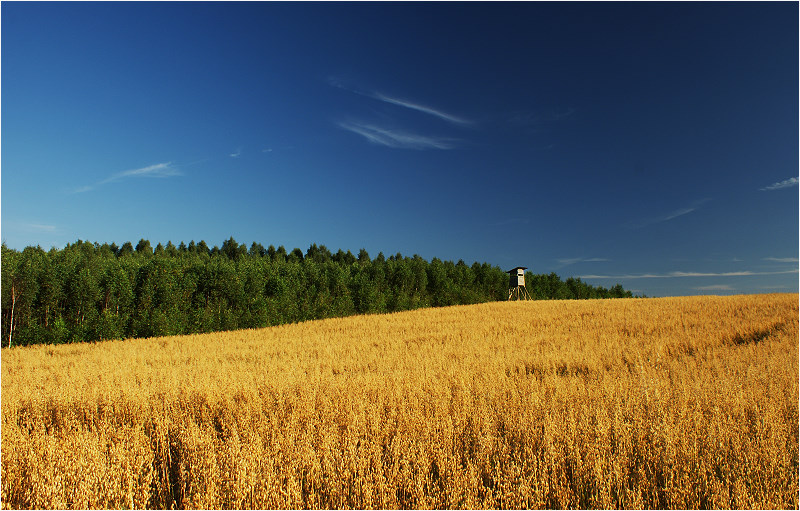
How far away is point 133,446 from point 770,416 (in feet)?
27.9

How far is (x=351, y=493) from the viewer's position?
12.5 ft

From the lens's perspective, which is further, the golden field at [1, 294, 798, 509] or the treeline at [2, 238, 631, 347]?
the treeline at [2, 238, 631, 347]

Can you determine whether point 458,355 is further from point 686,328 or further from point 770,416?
point 686,328

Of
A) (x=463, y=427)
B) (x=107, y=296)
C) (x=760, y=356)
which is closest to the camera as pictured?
(x=463, y=427)

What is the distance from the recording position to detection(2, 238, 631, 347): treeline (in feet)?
102

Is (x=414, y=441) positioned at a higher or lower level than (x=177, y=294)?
lower

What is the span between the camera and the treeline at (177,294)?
30953 millimetres

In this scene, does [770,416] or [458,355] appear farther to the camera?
[458,355]

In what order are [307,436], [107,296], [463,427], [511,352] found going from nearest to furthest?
[307,436] → [463,427] → [511,352] → [107,296]

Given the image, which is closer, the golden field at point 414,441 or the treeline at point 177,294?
the golden field at point 414,441

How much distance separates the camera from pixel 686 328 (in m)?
16.5

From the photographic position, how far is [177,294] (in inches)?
1508

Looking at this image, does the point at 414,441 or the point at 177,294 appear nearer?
the point at 414,441

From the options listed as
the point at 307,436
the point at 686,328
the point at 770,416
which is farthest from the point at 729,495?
the point at 686,328
